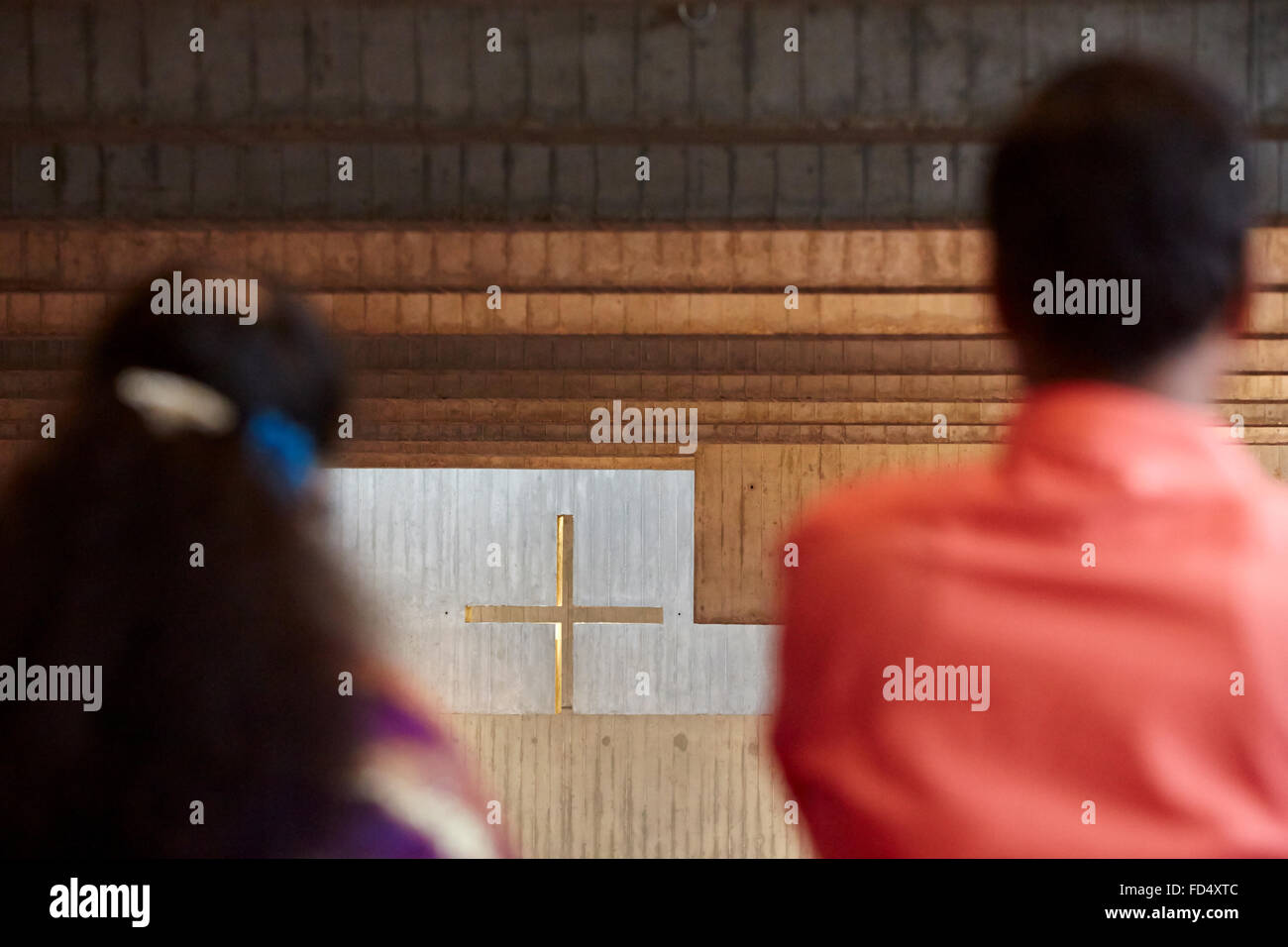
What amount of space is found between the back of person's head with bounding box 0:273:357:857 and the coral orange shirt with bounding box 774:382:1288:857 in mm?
540

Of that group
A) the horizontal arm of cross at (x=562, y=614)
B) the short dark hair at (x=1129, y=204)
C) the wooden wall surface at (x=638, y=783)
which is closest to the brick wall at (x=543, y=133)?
the short dark hair at (x=1129, y=204)

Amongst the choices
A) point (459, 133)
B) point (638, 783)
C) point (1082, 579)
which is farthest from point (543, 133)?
point (638, 783)

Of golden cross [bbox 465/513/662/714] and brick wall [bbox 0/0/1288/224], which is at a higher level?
brick wall [bbox 0/0/1288/224]

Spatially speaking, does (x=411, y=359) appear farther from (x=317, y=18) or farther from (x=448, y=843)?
(x=448, y=843)

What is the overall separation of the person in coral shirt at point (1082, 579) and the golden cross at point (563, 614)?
25.8m

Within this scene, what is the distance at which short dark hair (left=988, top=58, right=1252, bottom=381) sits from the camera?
102cm

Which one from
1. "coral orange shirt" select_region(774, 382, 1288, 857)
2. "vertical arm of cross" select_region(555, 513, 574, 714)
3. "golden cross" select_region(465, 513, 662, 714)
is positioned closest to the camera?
"coral orange shirt" select_region(774, 382, 1288, 857)

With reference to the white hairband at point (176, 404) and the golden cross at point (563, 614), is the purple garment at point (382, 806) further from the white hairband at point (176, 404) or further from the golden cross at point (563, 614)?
the golden cross at point (563, 614)

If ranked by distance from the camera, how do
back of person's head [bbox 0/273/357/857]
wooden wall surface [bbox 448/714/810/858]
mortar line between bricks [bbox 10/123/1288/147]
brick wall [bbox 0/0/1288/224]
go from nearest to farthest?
back of person's head [bbox 0/273/357/857]
brick wall [bbox 0/0/1288/224]
mortar line between bricks [bbox 10/123/1288/147]
wooden wall surface [bbox 448/714/810/858]

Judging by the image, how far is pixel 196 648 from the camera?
1.24 metres

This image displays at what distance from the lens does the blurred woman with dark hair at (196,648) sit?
124 centimetres

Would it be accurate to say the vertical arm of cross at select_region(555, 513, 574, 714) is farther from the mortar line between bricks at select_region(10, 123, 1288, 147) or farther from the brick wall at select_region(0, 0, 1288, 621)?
the mortar line between bricks at select_region(10, 123, 1288, 147)

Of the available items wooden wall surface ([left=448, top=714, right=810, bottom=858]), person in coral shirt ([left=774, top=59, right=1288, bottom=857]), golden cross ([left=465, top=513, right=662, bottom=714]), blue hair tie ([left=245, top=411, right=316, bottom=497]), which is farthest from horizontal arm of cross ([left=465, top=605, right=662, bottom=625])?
person in coral shirt ([left=774, top=59, right=1288, bottom=857])
